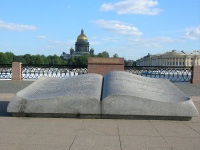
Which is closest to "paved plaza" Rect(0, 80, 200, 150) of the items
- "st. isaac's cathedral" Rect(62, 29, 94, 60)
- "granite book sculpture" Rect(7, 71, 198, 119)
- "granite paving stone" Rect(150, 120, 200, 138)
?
"granite paving stone" Rect(150, 120, 200, 138)

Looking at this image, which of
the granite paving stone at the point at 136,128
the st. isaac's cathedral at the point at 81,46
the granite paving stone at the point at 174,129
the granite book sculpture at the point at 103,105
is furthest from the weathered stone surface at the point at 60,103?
the st. isaac's cathedral at the point at 81,46

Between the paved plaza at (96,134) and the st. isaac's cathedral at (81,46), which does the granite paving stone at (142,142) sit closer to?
the paved plaza at (96,134)

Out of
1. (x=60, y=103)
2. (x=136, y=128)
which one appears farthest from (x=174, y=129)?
(x=60, y=103)

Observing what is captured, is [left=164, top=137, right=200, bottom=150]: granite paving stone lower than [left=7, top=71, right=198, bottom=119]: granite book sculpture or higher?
lower

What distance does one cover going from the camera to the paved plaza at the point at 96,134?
3381mm

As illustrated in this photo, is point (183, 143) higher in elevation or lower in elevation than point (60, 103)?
lower

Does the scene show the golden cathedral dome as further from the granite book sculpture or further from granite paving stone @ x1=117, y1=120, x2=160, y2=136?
granite paving stone @ x1=117, y1=120, x2=160, y2=136

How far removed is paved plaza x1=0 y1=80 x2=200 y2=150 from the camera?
3381 mm

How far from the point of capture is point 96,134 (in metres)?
3.91

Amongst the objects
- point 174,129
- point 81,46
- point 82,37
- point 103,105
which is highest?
point 82,37

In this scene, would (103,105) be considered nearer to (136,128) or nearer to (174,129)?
(136,128)

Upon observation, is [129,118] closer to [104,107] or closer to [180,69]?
[104,107]

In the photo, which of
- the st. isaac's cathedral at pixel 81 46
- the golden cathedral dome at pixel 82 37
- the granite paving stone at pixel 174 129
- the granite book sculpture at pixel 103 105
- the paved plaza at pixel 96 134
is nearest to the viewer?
the paved plaza at pixel 96 134

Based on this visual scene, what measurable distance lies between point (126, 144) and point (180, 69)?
51.4ft
